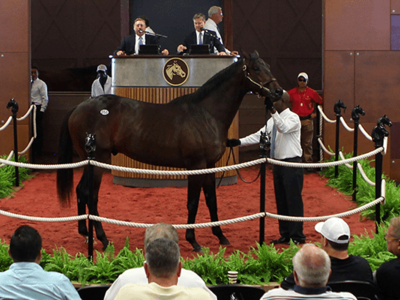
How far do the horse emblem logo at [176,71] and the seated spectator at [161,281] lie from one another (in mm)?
6132

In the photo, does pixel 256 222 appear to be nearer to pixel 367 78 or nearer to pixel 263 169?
pixel 263 169

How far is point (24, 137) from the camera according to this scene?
34.3 ft

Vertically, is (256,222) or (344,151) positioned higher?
(344,151)

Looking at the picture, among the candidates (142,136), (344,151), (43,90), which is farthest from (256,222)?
(43,90)

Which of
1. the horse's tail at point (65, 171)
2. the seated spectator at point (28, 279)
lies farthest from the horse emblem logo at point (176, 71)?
the seated spectator at point (28, 279)

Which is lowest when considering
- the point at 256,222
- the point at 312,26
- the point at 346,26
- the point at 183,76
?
the point at 256,222

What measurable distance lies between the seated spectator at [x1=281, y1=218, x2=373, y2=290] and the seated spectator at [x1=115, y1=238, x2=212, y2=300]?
4.04ft

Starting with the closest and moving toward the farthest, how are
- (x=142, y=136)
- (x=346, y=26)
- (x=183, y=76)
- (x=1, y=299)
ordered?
1. (x=1, y=299)
2. (x=142, y=136)
3. (x=183, y=76)
4. (x=346, y=26)

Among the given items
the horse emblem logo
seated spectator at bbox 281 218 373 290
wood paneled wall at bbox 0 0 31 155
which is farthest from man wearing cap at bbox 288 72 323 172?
seated spectator at bbox 281 218 373 290

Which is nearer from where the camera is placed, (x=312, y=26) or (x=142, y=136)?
(x=142, y=136)

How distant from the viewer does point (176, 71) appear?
874 centimetres

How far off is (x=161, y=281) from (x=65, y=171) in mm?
3682

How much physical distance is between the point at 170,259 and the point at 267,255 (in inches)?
95.6

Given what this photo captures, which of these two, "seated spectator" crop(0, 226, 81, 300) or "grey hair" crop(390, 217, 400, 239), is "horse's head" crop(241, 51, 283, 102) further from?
"seated spectator" crop(0, 226, 81, 300)
